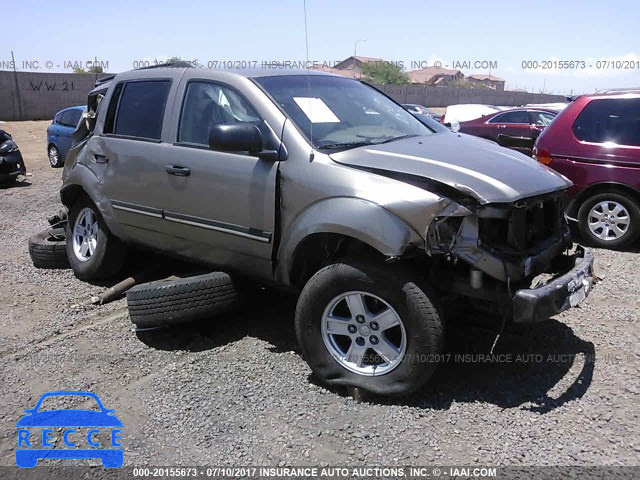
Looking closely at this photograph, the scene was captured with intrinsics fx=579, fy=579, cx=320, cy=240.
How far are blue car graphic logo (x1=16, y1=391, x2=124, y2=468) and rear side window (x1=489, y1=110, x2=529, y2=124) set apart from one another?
12979 millimetres

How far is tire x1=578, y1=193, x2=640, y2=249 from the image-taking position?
6.34 m

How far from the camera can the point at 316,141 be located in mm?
3680

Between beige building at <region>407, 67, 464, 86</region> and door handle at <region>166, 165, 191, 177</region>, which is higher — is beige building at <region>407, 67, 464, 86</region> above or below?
above

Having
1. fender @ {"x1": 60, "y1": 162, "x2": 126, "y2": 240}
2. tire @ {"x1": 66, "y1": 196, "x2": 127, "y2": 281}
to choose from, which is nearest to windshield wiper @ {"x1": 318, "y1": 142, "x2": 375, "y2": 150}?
fender @ {"x1": 60, "y1": 162, "x2": 126, "y2": 240}

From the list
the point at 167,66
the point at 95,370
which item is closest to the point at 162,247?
the point at 95,370

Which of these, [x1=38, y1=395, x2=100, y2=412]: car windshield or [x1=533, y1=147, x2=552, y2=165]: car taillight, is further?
[x1=533, y1=147, x2=552, y2=165]: car taillight

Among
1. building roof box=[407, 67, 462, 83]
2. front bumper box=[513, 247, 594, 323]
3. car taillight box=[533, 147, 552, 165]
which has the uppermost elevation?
building roof box=[407, 67, 462, 83]

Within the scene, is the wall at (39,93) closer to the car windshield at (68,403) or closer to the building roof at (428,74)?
the car windshield at (68,403)

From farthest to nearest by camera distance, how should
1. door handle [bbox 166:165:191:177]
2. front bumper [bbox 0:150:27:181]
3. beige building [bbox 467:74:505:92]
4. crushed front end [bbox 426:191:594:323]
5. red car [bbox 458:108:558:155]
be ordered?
beige building [bbox 467:74:505:92] → red car [bbox 458:108:558:155] → front bumper [bbox 0:150:27:181] → door handle [bbox 166:165:191:177] → crushed front end [bbox 426:191:594:323]

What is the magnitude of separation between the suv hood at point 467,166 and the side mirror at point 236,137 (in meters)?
0.52

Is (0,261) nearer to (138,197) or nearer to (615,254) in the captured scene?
(138,197)

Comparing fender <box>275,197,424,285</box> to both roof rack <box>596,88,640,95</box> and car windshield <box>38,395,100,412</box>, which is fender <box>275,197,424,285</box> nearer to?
car windshield <box>38,395,100,412</box>

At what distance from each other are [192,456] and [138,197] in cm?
234

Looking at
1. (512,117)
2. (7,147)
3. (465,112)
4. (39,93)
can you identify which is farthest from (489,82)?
(7,147)
